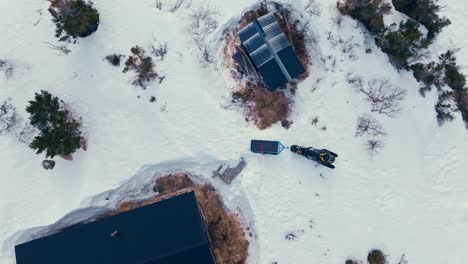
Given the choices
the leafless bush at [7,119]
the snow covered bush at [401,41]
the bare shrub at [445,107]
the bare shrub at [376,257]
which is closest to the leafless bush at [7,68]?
the leafless bush at [7,119]

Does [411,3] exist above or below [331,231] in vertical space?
above

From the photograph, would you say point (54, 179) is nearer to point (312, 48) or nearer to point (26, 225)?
point (26, 225)

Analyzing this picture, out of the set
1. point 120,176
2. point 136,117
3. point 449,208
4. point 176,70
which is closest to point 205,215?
point 120,176

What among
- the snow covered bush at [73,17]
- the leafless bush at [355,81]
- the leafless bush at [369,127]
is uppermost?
the snow covered bush at [73,17]

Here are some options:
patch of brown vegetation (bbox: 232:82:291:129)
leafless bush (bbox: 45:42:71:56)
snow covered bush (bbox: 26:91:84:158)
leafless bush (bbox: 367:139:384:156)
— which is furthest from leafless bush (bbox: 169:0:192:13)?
leafless bush (bbox: 367:139:384:156)

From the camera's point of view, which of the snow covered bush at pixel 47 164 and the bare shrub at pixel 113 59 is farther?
the bare shrub at pixel 113 59

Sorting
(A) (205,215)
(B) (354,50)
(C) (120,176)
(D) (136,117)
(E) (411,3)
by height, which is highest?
(E) (411,3)

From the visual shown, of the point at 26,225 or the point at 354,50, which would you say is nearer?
the point at 26,225

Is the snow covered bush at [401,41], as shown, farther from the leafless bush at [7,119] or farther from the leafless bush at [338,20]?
the leafless bush at [7,119]
